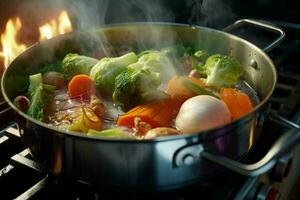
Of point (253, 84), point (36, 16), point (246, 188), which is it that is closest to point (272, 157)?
point (246, 188)

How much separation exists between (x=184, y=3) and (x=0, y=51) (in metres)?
0.78

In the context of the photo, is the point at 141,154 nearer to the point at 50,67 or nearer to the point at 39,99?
the point at 39,99

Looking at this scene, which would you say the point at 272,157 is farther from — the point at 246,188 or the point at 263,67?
the point at 263,67

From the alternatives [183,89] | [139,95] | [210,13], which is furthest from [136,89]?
[210,13]

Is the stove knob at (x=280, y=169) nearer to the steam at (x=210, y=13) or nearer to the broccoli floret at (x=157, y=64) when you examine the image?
the broccoli floret at (x=157, y=64)

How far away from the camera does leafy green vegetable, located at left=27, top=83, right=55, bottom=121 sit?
1049mm

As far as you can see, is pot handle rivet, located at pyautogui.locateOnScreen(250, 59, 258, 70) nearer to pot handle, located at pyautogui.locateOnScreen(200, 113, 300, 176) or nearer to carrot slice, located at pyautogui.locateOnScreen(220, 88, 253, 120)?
carrot slice, located at pyautogui.locateOnScreen(220, 88, 253, 120)

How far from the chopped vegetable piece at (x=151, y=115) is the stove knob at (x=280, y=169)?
0.95 feet

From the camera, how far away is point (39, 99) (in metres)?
1.09

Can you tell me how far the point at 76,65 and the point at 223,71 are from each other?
43 cm

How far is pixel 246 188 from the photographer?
956mm

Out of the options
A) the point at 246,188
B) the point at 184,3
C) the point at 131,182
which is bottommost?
the point at 246,188

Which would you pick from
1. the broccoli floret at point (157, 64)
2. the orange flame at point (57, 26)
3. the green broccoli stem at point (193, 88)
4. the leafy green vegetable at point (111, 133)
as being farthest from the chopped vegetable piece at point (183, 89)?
the orange flame at point (57, 26)

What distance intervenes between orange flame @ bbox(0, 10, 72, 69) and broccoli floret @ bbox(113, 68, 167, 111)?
0.44 m
